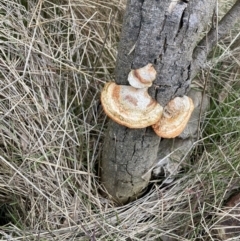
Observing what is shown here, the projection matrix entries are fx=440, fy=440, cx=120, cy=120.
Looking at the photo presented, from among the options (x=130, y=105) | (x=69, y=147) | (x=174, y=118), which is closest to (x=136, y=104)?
(x=130, y=105)

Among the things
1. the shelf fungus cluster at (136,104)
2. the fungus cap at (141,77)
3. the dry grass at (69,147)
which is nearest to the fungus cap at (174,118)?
the shelf fungus cluster at (136,104)

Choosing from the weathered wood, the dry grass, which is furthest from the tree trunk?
the dry grass

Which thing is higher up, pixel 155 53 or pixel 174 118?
pixel 155 53

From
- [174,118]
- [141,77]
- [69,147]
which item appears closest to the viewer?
[141,77]

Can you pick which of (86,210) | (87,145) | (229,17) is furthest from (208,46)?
(86,210)

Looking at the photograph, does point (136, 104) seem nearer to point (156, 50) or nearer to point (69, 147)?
point (156, 50)
